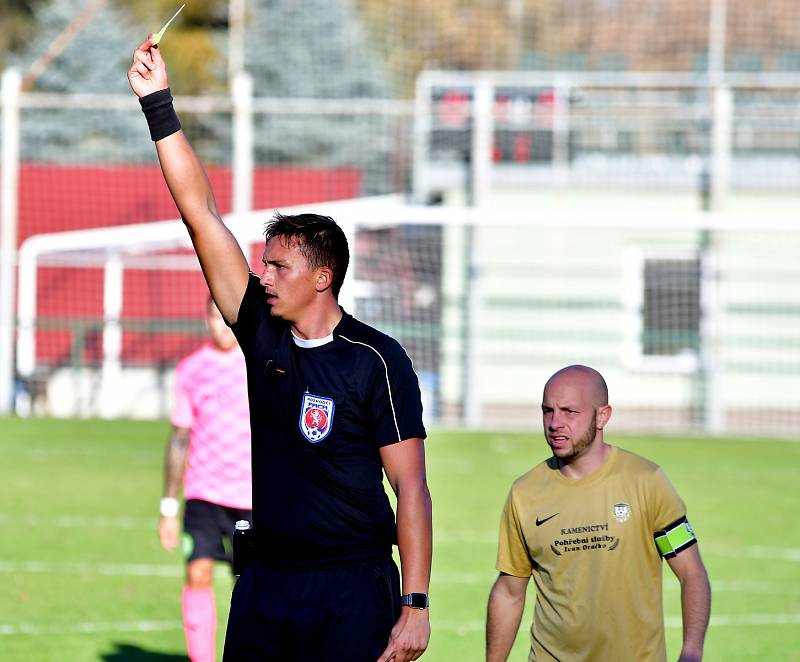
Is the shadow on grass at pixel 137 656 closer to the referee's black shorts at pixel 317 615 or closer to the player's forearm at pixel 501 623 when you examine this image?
the player's forearm at pixel 501 623

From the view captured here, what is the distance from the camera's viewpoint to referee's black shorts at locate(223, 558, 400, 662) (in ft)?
13.6

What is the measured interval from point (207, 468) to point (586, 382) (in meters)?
2.93

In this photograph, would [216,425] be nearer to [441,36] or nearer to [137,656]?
[137,656]

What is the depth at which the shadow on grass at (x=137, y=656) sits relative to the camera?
7613 millimetres

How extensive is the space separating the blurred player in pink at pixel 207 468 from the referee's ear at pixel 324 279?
292 cm

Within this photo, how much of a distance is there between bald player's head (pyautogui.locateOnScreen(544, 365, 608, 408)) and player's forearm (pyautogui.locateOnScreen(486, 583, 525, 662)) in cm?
71

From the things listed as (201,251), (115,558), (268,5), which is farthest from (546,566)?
(268,5)

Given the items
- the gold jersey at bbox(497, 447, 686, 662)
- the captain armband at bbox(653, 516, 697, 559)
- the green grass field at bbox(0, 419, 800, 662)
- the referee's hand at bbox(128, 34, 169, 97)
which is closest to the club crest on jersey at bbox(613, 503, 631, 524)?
the gold jersey at bbox(497, 447, 686, 662)

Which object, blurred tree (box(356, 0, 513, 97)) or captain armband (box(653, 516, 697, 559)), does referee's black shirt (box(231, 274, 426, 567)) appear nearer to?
captain armband (box(653, 516, 697, 559))

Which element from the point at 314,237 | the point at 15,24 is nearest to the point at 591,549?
the point at 314,237

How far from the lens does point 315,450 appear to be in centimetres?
415

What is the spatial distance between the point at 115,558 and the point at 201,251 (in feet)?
23.2

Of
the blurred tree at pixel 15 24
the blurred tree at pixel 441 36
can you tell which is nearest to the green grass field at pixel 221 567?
the blurred tree at pixel 441 36

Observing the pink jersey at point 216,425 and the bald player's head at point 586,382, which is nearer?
the bald player's head at point 586,382
